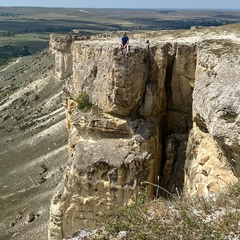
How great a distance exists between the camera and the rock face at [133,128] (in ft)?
43.4

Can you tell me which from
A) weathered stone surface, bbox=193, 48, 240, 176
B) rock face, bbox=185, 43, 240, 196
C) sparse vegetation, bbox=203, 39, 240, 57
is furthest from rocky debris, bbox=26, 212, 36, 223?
sparse vegetation, bbox=203, 39, 240, 57

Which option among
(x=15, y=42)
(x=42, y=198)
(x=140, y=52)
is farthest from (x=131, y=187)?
(x=15, y=42)

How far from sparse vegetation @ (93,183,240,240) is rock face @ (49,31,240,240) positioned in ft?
15.3

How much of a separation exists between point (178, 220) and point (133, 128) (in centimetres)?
725

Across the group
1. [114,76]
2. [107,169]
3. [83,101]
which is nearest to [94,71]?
[83,101]

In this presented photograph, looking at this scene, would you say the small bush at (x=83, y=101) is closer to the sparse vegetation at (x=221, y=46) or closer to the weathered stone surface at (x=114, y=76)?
the weathered stone surface at (x=114, y=76)

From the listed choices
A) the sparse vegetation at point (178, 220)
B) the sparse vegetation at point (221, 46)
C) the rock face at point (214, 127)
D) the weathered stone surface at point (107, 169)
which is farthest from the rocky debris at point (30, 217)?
the sparse vegetation at point (178, 220)

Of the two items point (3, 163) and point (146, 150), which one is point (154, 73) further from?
point (3, 163)

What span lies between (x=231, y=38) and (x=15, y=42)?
156 m

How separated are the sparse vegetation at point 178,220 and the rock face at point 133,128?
4.68 meters

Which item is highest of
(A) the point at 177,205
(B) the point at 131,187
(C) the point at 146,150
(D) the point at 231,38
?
A: (D) the point at 231,38

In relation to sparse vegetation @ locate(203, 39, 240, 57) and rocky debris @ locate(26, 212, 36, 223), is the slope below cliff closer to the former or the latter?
rocky debris @ locate(26, 212, 36, 223)

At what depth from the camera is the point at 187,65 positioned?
14.1 metres

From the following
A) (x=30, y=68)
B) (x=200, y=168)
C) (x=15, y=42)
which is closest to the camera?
(x=200, y=168)
